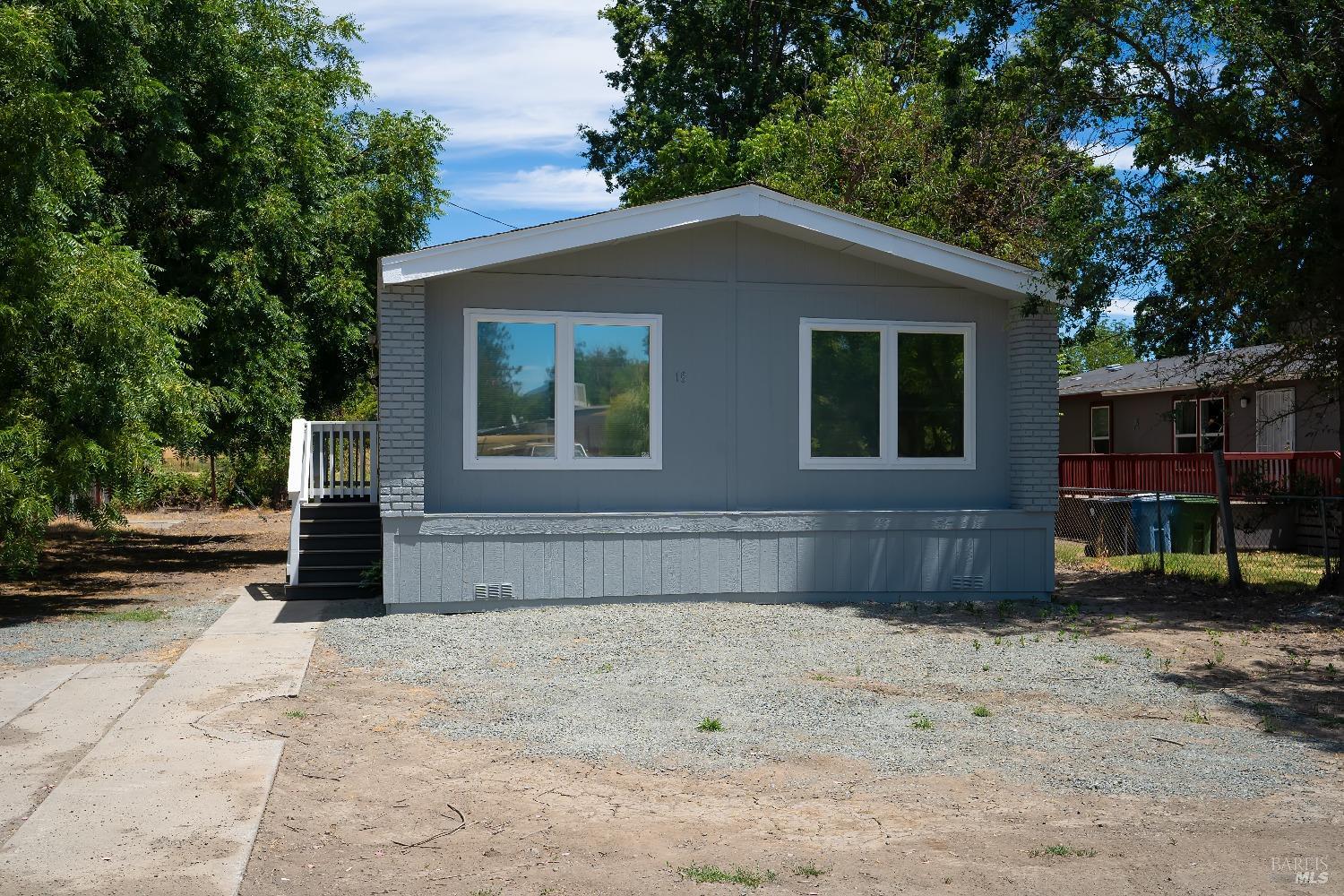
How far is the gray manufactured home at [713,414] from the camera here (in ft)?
34.9

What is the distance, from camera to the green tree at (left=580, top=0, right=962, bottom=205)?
102 feet

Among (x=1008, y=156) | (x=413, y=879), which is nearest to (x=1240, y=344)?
(x=1008, y=156)

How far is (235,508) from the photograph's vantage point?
27672mm

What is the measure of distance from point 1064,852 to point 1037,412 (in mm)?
7741

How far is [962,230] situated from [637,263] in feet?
33.3

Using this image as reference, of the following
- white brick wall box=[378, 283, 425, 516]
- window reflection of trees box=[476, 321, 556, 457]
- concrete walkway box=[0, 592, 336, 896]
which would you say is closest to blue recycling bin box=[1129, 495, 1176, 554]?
window reflection of trees box=[476, 321, 556, 457]

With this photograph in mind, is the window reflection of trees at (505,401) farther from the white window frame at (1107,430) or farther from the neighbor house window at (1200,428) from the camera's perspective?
the white window frame at (1107,430)

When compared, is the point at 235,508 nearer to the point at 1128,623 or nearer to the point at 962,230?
the point at 962,230

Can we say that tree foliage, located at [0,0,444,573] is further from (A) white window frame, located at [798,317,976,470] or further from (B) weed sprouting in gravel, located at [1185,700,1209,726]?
(B) weed sprouting in gravel, located at [1185,700,1209,726]

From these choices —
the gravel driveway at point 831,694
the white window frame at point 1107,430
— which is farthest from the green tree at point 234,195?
the white window frame at point 1107,430

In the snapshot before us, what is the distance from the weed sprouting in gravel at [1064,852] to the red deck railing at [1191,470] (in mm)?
10819

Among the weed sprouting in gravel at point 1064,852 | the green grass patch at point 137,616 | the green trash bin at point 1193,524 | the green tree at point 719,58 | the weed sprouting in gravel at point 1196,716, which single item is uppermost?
the green tree at point 719,58

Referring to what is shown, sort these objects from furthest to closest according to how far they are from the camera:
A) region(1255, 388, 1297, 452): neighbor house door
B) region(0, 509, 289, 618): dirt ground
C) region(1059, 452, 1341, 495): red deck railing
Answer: region(1255, 388, 1297, 452): neighbor house door → region(1059, 452, 1341, 495): red deck railing → region(0, 509, 289, 618): dirt ground

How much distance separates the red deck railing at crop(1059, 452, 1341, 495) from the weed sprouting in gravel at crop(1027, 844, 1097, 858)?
10.8 m
